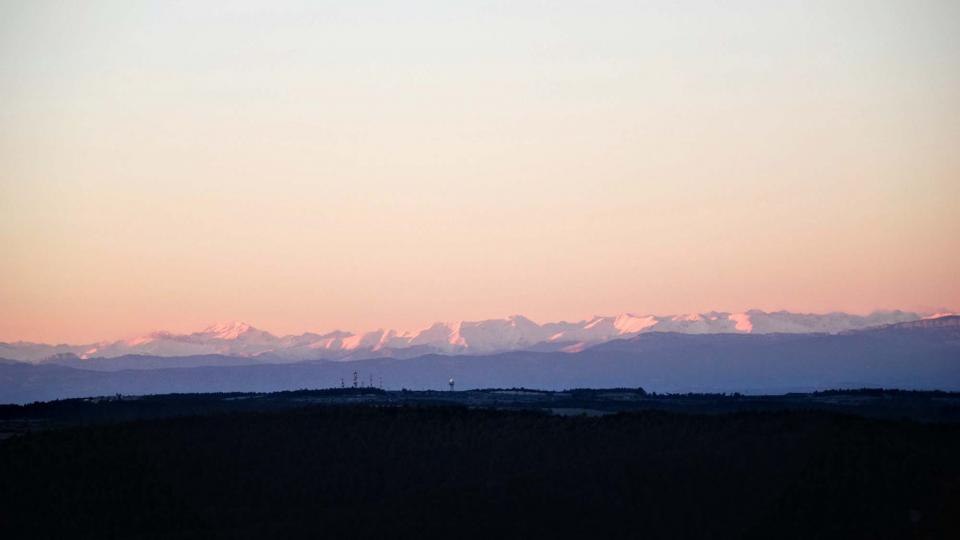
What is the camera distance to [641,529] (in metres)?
55.7

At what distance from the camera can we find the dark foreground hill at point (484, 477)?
55.5m

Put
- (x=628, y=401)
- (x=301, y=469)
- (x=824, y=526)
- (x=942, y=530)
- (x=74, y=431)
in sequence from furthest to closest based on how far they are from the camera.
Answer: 1. (x=628, y=401)
2. (x=74, y=431)
3. (x=301, y=469)
4. (x=824, y=526)
5. (x=942, y=530)

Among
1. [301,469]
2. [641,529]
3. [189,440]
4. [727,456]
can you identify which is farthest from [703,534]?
[189,440]

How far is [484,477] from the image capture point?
6494 centimetres

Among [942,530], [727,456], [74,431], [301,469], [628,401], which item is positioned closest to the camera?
[942,530]

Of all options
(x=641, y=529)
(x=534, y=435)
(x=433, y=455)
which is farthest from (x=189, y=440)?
(x=641, y=529)

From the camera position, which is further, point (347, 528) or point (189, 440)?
point (189, 440)

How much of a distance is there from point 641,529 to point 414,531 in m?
8.02

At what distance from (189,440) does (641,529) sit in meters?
23.4

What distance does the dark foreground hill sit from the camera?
55531mm

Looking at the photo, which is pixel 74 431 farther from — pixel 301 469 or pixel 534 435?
pixel 534 435

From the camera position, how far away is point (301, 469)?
220 feet

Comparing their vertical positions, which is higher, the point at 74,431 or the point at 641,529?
the point at 74,431

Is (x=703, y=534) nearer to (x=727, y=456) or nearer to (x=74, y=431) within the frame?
(x=727, y=456)
